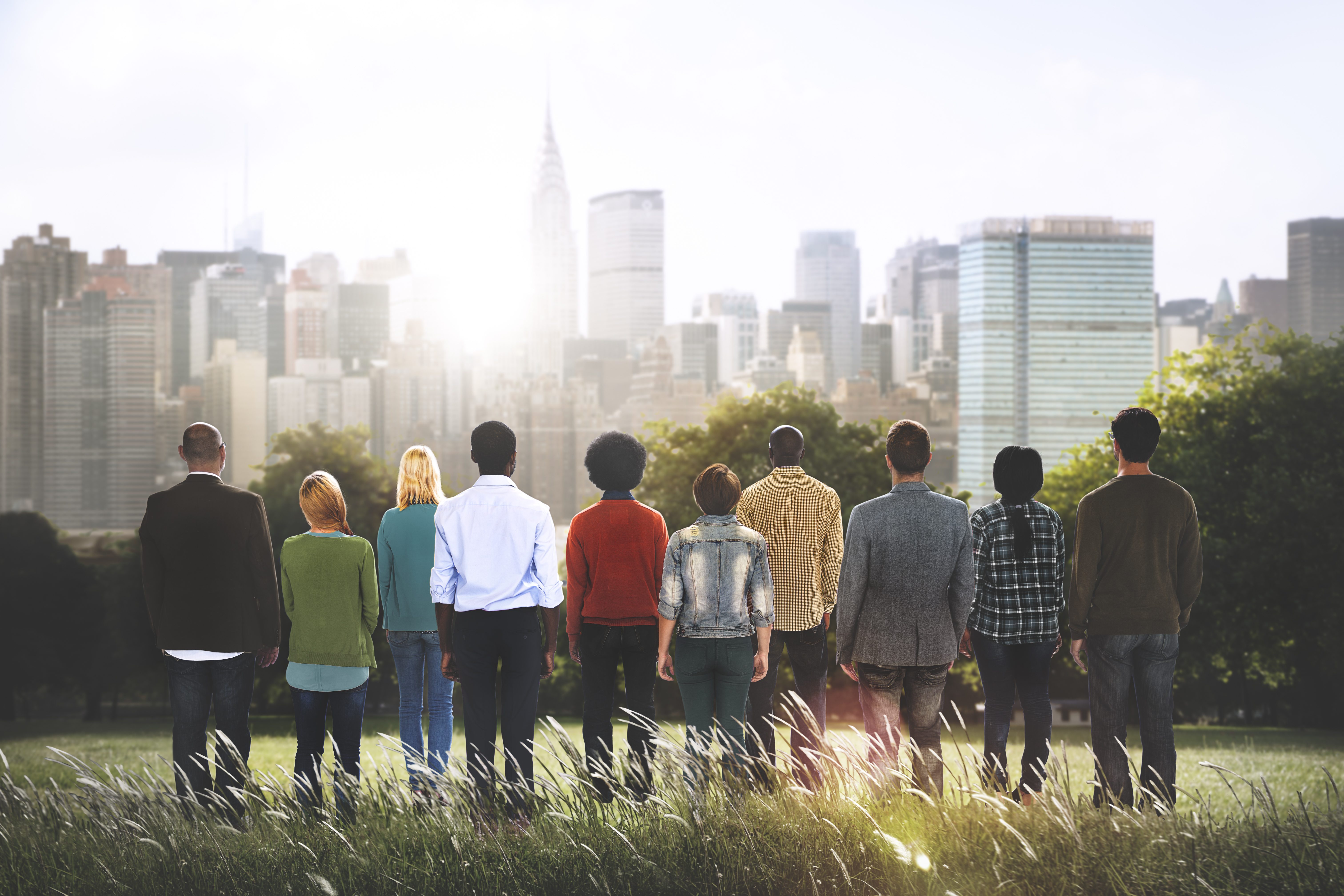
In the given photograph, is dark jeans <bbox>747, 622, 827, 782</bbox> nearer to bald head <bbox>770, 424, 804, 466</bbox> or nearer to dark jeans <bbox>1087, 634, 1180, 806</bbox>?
bald head <bbox>770, 424, 804, 466</bbox>

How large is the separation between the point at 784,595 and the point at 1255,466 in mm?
22465

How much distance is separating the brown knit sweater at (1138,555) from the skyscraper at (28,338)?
175m

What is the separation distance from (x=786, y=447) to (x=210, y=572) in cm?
362

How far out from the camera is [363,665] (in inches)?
243

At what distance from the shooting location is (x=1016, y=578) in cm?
616

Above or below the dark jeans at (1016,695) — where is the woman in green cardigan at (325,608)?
above

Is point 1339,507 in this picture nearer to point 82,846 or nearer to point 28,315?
point 82,846

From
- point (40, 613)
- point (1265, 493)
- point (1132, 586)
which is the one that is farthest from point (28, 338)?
point (1132, 586)

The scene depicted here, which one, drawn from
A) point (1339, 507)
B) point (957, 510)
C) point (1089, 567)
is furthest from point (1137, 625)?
point (1339, 507)

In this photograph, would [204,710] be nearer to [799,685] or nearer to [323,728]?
[323,728]

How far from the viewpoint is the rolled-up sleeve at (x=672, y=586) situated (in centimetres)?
588

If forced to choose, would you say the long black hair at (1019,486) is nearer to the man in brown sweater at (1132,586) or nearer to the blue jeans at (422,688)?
the man in brown sweater at (1132,586)

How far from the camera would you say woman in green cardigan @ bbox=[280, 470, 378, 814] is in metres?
6.05

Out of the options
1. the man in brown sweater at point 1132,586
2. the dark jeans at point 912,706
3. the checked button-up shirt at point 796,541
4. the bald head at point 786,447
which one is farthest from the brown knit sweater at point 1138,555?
the bald head at point 786,447
